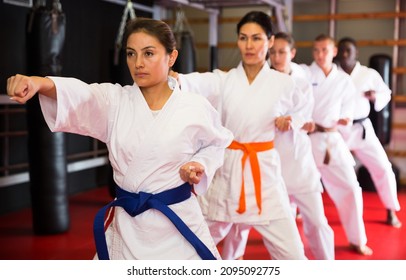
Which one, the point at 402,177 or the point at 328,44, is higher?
the point at 328,44

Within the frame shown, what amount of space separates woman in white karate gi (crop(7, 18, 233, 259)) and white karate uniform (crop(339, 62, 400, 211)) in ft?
7.86

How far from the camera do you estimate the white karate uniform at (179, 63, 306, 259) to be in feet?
8.96

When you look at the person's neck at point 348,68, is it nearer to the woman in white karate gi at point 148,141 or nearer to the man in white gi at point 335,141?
the man in white gi at point 335,141

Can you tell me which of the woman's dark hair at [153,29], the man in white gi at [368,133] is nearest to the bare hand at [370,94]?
the man in white gi at [368,133]

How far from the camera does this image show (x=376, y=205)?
16.3 ft

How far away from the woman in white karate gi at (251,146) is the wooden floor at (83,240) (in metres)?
0.97

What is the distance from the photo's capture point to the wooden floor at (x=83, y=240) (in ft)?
12.0

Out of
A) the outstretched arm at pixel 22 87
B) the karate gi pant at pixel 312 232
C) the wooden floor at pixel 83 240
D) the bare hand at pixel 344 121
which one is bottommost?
the wooden floor at pixel 83 240

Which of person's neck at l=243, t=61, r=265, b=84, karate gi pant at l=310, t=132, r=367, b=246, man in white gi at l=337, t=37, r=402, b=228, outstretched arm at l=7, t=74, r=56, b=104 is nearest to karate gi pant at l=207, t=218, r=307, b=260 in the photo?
person's neck at l=243, t=61, r=265, b=84

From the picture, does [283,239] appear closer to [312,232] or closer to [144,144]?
[312,232]
